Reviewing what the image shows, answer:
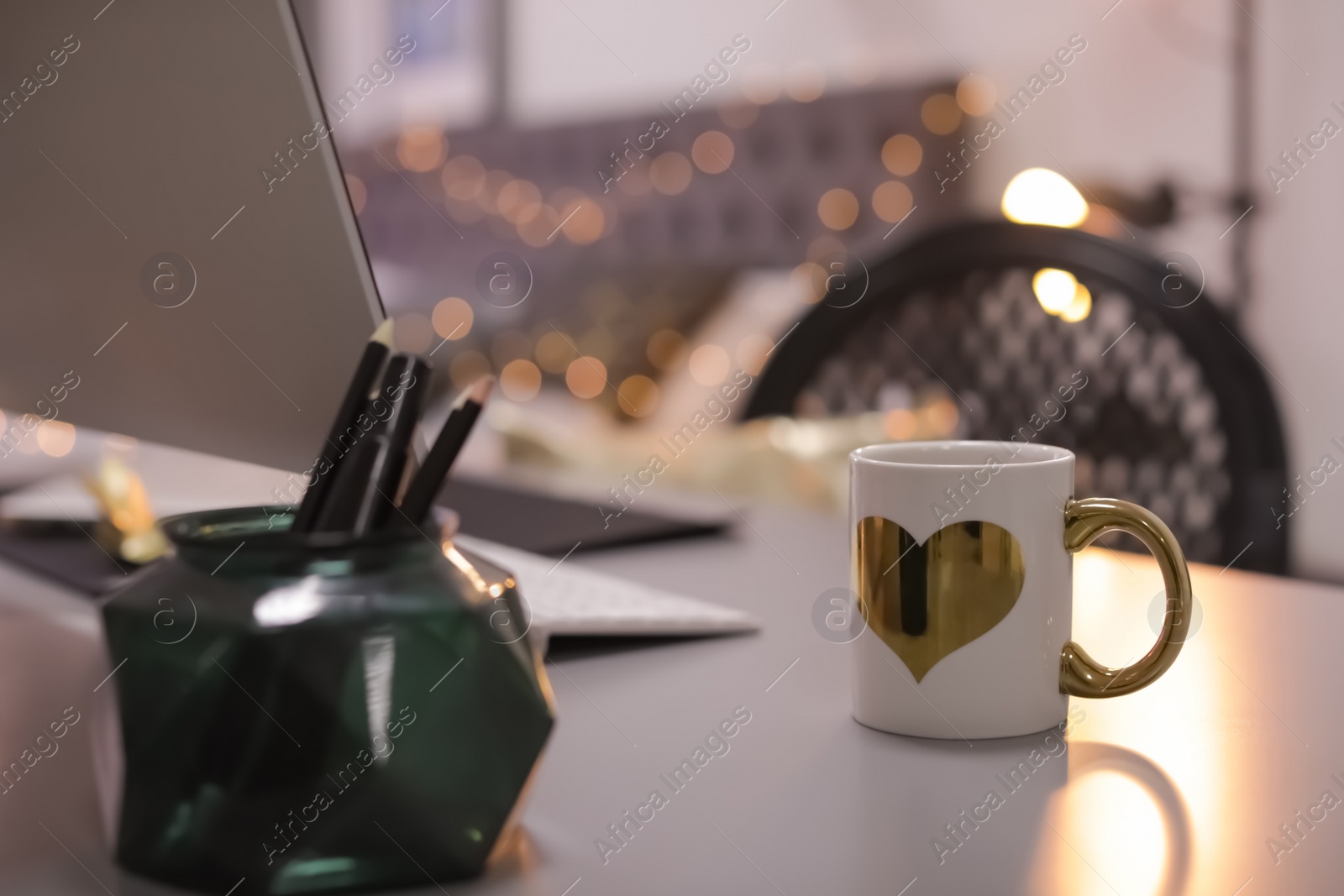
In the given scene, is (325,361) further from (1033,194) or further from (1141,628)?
(1033,194)

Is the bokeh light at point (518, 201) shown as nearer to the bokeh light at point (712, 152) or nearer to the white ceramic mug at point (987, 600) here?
the bokeh light at point (712, 152)

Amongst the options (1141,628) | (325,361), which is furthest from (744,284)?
(325,361)

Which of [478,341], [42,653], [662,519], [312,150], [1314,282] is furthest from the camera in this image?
[478,341]

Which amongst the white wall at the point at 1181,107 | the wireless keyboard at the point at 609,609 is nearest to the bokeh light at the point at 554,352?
the white wall at the point at 1181,107

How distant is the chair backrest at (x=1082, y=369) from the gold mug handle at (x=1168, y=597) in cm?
114

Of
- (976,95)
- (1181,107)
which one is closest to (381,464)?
(1181,107)

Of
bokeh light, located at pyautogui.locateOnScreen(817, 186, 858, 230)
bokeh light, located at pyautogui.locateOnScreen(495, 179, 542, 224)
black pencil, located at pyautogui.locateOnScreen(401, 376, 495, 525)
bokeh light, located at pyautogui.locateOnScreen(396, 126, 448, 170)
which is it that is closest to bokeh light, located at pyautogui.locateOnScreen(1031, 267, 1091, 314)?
bokeh light, located at pyautogui.locateOnScreen(817, 186, 858, 230)

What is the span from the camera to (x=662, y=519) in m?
0.83

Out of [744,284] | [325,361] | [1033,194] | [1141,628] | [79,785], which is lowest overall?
[79,785]

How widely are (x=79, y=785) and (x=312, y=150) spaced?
24 cm

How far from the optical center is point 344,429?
0.34 meters

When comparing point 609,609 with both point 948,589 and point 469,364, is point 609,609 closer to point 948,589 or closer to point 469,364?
point 948,589

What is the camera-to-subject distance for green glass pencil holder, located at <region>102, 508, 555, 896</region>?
0.28 meters

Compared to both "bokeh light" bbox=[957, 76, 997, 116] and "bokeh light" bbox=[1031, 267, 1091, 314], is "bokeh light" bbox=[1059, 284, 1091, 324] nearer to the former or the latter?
"bokeh light" bbox=[1031, 267, 1091, 314]
